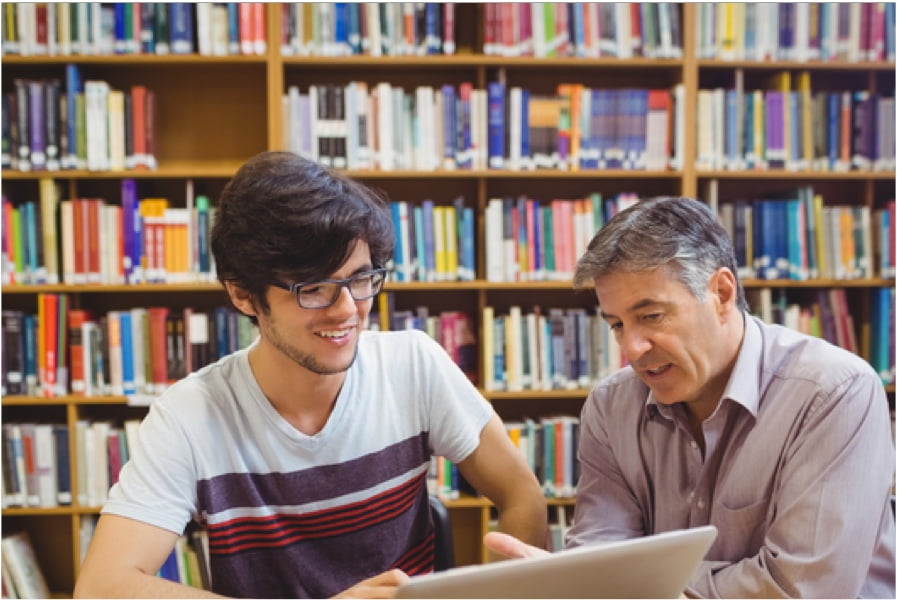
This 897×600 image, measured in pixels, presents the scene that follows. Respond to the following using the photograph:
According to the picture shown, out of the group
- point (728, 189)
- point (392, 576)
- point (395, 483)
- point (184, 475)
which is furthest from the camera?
point (728, 189)

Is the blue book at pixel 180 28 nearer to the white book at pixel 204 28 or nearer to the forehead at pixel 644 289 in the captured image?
the white book at pixel 204 28

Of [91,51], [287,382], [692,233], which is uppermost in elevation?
[91,51]

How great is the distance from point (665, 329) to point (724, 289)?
0.43 ft

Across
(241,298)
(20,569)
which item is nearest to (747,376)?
(241,298)

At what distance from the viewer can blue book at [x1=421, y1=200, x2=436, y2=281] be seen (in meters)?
2.87

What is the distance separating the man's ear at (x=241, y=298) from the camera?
4.49 ft

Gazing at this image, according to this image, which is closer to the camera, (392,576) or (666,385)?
(392,576)

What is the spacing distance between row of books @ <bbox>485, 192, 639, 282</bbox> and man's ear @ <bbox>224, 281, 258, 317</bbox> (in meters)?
1.58

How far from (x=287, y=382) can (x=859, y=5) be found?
262cm

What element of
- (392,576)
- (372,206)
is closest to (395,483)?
(392,576)

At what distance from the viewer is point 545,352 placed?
293 centimetres

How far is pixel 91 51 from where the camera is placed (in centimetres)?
279

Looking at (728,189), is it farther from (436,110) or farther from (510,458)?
(510,458)

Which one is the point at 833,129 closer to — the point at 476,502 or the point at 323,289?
the point at 476,502
